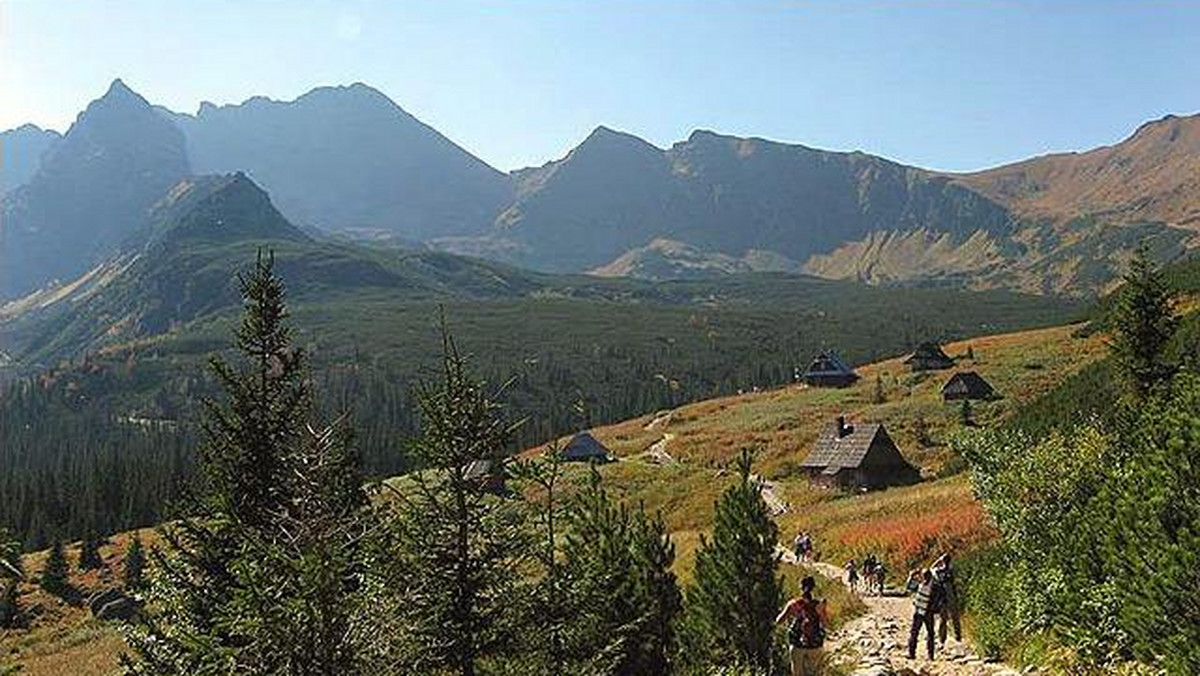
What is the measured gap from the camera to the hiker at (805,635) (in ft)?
58.4

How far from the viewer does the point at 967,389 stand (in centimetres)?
9294

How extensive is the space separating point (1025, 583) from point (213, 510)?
16.7 meters

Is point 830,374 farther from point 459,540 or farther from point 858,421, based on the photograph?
point 459,540

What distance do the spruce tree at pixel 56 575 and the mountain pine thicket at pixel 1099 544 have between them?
76.4m

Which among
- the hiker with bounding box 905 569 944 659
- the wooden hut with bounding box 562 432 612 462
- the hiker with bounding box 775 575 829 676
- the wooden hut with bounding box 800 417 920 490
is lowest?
the wooden hut with bounding box 562 432 612 462

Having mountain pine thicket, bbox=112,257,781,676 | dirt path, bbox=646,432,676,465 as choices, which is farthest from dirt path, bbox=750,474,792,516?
mountain pine thicket, bbox=112,257,781,676

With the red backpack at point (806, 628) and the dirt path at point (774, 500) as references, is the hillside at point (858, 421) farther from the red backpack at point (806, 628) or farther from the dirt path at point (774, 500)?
the red backpack at point (806, 628)

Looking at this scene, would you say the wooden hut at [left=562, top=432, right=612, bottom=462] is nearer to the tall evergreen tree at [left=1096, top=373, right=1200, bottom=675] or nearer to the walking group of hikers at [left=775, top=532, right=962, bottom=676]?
the walking group of hikers at [left=775, top=532, right=962, bottom=676]

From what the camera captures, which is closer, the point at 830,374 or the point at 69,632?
the point at 69,632

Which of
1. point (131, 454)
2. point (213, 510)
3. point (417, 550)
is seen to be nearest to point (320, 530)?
point (417, 550)

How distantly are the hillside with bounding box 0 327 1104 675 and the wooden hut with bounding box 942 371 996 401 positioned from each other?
2.04m

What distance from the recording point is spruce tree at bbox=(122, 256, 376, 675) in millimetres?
10695

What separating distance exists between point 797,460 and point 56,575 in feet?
211

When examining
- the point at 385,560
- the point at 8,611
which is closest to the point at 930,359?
the point at 8,611
